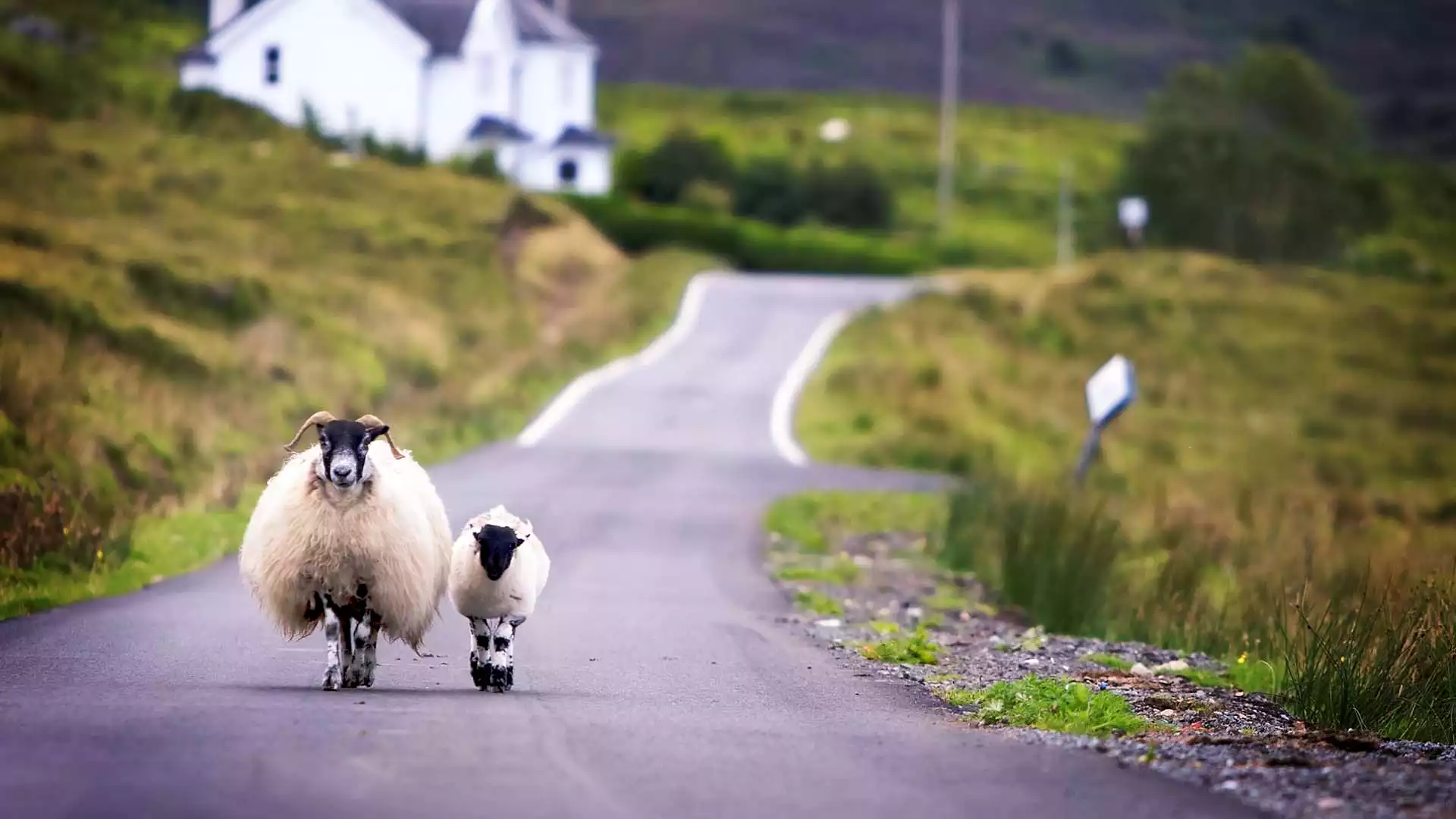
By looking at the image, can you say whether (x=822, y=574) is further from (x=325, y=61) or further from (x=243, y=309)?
(x=325, y=61)

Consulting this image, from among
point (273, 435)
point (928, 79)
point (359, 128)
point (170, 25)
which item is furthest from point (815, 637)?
point (928, 79)

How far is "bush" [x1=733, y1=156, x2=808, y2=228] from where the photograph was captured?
8656 cm

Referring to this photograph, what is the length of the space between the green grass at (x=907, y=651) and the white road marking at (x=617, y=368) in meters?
17.0

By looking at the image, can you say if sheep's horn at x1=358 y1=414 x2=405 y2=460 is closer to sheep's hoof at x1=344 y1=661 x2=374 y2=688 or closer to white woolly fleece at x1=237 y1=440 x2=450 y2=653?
white woolly fleece at x1=237 y1=440 x2=450 y2=653

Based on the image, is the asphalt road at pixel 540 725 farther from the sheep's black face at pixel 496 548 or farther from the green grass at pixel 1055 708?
the sheep's black face at pixel 496 548

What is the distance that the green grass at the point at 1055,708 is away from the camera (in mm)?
10555

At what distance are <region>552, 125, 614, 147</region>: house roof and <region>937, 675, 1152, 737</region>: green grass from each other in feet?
229

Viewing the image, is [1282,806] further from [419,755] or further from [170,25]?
[170,25]

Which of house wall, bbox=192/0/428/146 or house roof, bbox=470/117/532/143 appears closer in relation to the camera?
house wall, bbox=192/0/428/146

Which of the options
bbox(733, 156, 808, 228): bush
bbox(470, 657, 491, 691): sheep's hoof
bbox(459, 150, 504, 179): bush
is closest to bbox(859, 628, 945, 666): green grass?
bbox(470, 657, 491, 691): sheep's hoof

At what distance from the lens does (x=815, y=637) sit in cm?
1500

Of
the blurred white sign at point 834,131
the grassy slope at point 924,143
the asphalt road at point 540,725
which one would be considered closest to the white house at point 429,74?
the grassy slope at point 924,143

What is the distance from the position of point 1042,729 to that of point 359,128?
2582 inches

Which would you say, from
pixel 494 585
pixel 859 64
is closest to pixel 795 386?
pixel 494 585
